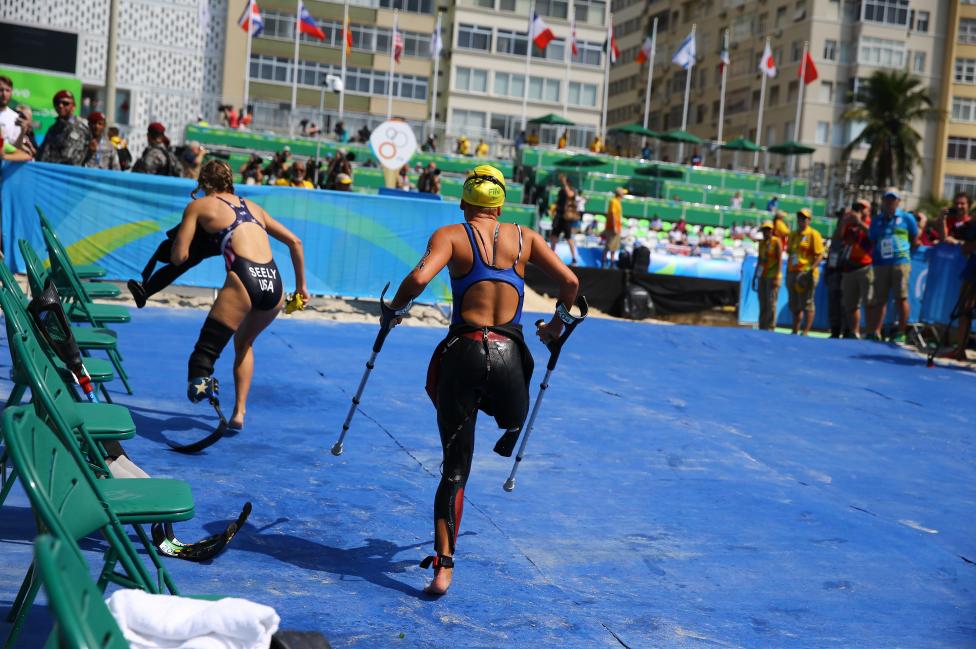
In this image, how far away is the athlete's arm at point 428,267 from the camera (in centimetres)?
530

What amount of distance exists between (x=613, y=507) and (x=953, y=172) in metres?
73.5

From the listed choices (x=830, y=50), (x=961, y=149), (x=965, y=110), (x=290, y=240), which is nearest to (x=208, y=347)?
(x=290, y=240)

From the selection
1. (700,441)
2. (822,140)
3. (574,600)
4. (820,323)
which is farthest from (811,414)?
(822,140)

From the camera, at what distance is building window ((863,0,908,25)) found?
72.0 metres

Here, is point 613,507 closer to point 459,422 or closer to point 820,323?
point 459,422

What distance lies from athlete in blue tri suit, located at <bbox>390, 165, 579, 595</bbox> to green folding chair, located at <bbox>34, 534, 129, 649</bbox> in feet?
9.31

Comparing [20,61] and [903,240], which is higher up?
[20,61]

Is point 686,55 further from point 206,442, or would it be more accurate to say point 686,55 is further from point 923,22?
point 206,442

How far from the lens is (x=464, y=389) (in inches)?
214

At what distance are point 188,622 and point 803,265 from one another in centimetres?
1648

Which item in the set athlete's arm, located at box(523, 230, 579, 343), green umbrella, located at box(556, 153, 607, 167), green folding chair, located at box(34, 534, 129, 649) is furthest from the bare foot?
green umbrella, located at box(556, 153, 607, 167)

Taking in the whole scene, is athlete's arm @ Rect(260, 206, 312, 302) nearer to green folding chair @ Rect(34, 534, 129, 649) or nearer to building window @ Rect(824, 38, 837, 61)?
green folding chair @ Rect(34, 534, 129, 649)

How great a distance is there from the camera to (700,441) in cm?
955

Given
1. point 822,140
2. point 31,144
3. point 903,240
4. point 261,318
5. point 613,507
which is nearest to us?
point 613,507
